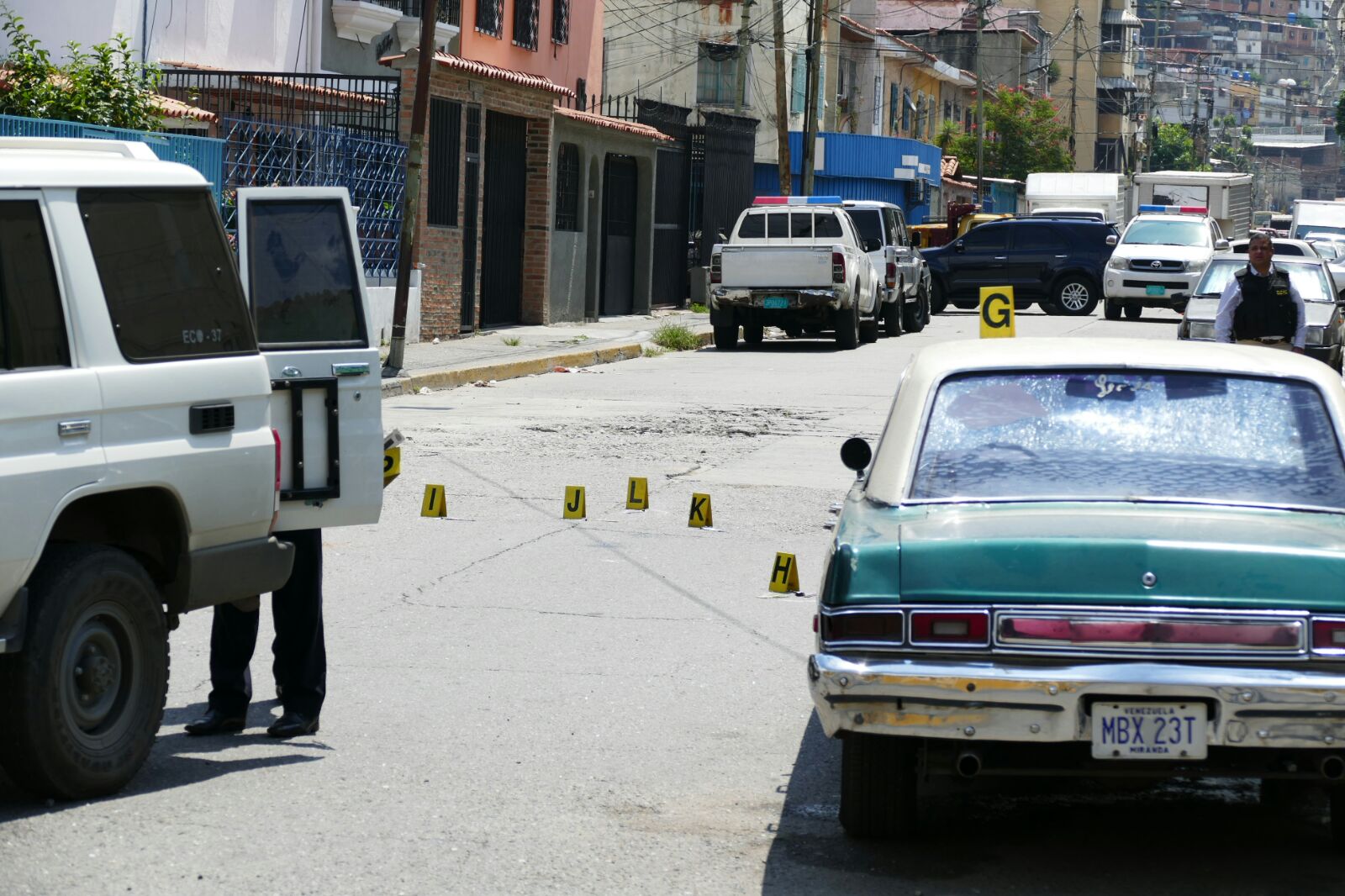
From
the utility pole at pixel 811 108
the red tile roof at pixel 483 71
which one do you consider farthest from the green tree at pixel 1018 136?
the red tile roof at pixel 483 71

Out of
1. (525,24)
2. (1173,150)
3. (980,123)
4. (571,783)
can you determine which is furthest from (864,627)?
(1173,150)

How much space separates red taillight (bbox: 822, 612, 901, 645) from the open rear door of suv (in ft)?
7.83

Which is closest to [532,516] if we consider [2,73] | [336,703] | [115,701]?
[336,703]

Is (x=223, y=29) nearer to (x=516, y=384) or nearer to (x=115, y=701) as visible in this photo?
(x=516, y=384)

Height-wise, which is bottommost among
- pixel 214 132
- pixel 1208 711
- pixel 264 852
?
pixel 264 852

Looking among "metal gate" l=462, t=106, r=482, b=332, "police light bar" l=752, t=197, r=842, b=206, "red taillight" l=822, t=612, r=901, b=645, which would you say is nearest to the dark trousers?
"red taillight" l=822, t=612, r=901, b=645

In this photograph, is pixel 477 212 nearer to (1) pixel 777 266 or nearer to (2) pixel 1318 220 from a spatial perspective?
Result: (1) pixel 777 266

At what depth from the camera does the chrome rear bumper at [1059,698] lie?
4.84m

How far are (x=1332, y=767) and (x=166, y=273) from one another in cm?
375

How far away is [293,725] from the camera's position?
22.0 ft

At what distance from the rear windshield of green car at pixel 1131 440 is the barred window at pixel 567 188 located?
25.4m

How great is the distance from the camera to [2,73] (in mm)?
18781

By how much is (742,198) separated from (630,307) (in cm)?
638

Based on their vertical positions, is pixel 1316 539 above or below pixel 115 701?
above
